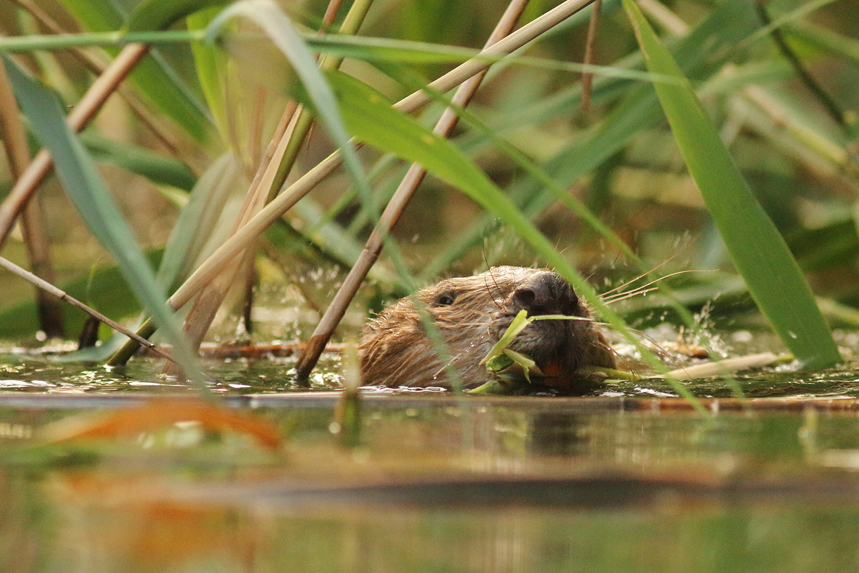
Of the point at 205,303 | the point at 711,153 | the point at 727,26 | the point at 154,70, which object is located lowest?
the point at 205,303

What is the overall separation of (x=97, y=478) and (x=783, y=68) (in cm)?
294

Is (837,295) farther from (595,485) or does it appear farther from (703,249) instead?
(595,485)

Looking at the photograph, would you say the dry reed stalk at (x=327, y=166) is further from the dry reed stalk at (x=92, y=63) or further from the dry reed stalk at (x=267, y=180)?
the dry reed stalk at (x=92, y=63)

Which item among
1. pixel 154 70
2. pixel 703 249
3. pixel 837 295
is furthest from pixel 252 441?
pixel 837 295

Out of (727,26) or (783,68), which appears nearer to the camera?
(727,26)

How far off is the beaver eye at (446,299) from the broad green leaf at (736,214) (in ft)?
3.11

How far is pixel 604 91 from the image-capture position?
287 centimetres

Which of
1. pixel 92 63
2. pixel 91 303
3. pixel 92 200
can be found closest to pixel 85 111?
pixel 92 200

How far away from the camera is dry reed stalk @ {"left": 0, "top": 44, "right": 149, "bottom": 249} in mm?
1898

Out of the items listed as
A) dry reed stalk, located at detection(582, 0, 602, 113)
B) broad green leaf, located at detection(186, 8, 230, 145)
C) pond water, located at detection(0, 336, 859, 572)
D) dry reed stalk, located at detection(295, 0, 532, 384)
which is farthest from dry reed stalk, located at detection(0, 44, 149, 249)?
dry reed stalk, located at detection(582, 0, 602, 113)

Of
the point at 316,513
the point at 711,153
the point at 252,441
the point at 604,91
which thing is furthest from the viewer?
the point at 604,91

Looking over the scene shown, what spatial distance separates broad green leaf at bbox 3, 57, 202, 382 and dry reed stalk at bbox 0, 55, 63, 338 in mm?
870

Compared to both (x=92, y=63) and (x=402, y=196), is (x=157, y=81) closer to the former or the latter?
(x=92, y=63)

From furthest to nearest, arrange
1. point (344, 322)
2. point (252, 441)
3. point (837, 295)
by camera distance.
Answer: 1. point (344, 322)
2. point (837, 295)
3. point (252, 441)
